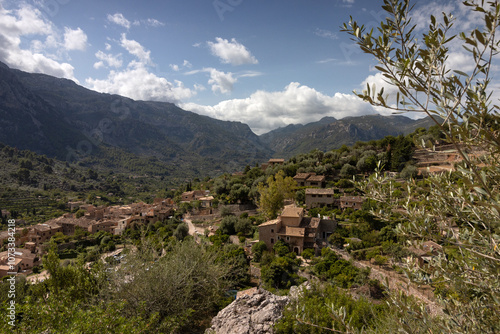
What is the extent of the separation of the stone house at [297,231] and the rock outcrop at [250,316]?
9485 mm

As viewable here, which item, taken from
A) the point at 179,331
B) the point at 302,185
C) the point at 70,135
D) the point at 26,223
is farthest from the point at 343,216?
the point at 70,135

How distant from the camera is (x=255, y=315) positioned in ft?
31.8

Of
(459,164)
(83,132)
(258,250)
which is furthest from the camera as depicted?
(83,132)

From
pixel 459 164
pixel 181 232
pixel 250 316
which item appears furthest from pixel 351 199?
pixel 459 164

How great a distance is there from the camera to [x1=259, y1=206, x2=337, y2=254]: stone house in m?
20.3

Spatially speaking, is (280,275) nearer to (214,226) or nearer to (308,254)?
(308,254)

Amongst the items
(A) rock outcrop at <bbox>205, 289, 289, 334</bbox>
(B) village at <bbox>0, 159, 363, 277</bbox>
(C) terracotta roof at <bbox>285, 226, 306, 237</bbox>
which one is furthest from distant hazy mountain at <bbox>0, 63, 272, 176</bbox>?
(A) rock outcrop at <bbox>205, 289, 289, 334</bbox>

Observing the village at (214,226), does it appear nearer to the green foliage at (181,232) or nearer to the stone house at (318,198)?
the stone house at (318,198)

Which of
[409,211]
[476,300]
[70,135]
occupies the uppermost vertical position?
[70,135]

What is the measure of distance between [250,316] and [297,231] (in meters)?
11.6

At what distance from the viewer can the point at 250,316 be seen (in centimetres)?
963

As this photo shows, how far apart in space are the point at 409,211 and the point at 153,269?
914 centimetres

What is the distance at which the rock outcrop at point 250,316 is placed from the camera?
29.1ft

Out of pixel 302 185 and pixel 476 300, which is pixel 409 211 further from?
pixel 302 185
